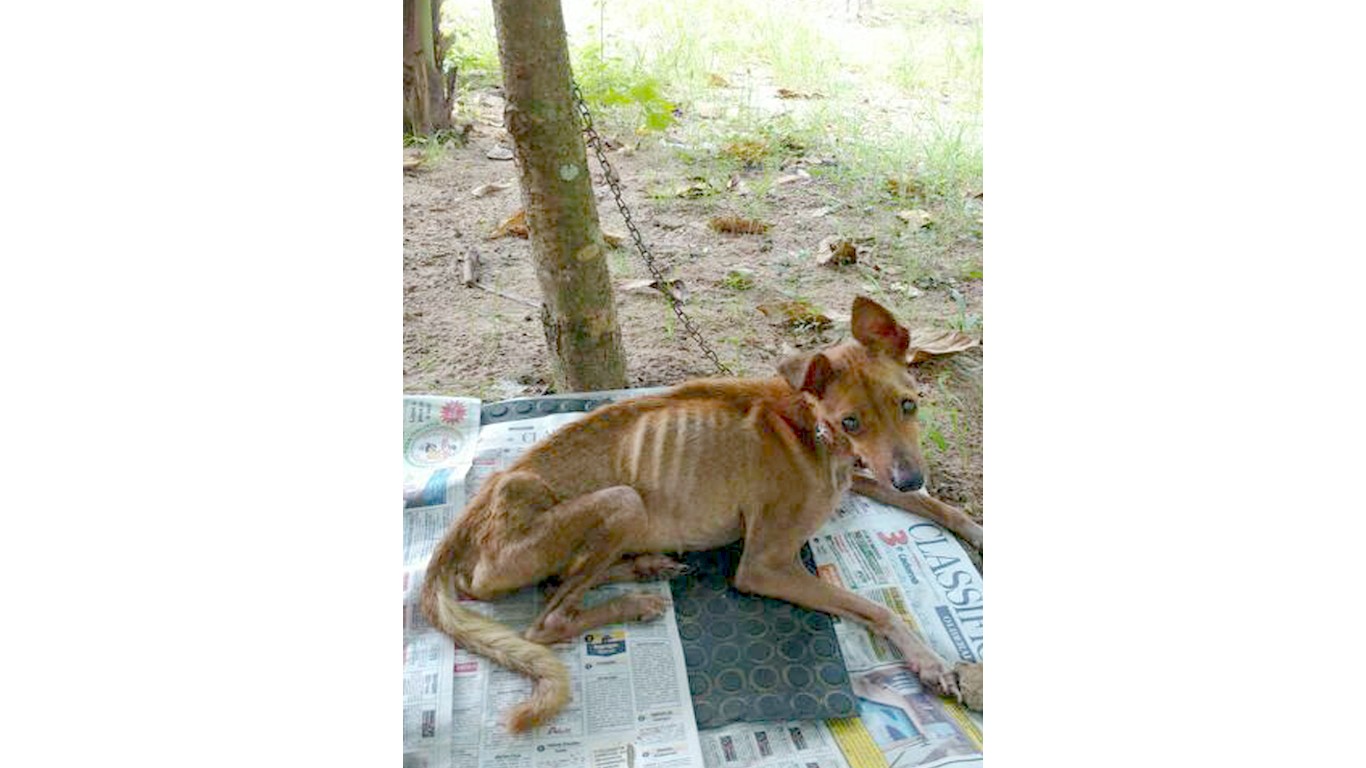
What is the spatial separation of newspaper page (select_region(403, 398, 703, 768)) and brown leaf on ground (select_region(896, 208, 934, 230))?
1301 millimetres

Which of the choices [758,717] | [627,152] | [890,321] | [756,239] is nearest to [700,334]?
[756,239]

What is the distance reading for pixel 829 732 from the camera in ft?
5.50

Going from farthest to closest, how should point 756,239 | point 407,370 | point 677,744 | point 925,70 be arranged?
point 925,70, point 756,239, point 407,370, point 677,744

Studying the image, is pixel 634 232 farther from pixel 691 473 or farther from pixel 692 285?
pixel 691 473

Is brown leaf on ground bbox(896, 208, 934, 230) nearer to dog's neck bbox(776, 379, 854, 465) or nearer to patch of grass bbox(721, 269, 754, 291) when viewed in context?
patch of grass bbox(721, 269, 754, 291)

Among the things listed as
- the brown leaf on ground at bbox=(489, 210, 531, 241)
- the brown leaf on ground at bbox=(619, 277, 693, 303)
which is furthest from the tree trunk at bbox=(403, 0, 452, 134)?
the brown leaf on ground at bbox=(619, 277, 693, 303)

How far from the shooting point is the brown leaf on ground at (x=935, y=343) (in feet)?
8.05

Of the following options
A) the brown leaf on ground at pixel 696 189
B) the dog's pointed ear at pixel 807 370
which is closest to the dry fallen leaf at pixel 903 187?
the brown leaf on ground at pixel 696 189

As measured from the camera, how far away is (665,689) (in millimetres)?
1729

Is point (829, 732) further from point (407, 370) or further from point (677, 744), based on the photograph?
point (407, 370)

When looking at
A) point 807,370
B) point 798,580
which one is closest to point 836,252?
point 807,370

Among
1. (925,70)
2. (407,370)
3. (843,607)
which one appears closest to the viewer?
(843,607)

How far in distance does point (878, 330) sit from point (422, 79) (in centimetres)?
184

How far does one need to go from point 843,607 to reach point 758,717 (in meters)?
0.26
